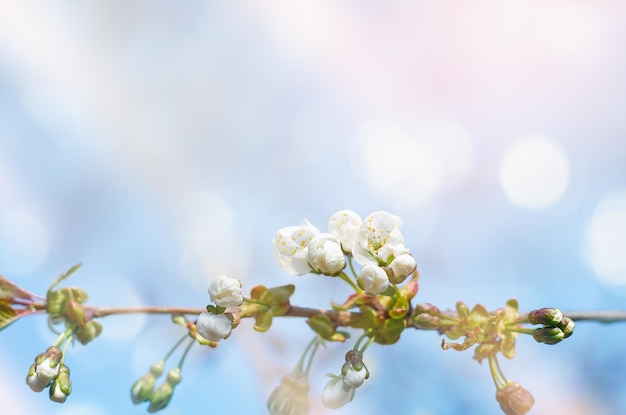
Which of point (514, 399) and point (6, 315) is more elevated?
point (6, 315)

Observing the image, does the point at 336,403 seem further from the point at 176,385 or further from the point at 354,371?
the point at 176,385

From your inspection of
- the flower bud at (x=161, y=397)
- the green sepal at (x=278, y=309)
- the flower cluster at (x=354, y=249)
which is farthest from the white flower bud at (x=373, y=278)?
the flower bud at (x=161, y=397)

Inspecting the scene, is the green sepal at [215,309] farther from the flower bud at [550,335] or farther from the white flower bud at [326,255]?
the flower bud at [550,335]

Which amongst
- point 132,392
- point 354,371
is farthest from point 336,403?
point 132,392

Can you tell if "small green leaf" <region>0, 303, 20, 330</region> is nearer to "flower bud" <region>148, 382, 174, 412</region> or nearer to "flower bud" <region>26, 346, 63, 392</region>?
"flower bud" <region>26, 346, 63, 392</region>

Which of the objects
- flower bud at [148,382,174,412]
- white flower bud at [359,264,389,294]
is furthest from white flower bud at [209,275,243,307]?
flower bud at [148,382,174,412]

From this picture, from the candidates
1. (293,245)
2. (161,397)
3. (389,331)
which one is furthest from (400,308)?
(161,397)

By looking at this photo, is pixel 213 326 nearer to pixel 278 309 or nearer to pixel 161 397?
pixel 278 309
